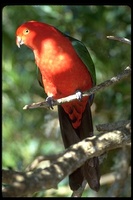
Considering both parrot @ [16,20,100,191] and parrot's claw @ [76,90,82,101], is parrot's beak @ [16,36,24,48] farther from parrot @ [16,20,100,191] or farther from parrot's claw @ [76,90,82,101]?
parrot's claw @ [76,90,82,101]

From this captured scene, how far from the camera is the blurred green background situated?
8.95ft

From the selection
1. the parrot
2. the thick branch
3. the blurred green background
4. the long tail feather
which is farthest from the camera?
the blurred green background

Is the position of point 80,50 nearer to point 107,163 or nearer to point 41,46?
point 41,46

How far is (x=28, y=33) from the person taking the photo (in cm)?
205

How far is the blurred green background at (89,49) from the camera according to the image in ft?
8.95

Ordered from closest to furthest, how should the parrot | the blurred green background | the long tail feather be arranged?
the long tail feather → the parrot → the blurred green background

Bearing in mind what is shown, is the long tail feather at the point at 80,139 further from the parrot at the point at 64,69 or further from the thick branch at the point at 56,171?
the thick branch at the point at 56,171

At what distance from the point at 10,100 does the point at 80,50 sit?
0.89 meters

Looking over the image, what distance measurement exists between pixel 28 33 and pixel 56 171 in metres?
1.08

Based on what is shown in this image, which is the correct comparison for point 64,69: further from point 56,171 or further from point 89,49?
point 56,171

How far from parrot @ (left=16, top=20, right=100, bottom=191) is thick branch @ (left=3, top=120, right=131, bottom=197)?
53cm

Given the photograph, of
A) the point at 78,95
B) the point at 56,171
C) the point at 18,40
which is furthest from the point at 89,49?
the point at 56,171

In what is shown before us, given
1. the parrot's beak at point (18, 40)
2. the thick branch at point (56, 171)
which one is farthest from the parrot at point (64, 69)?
the thick branch at point (56, 171)

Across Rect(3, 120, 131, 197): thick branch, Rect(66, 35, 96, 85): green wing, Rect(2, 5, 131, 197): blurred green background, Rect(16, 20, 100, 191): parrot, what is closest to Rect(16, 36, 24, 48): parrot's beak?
Rect(16, 20, 100, 191): parrot
